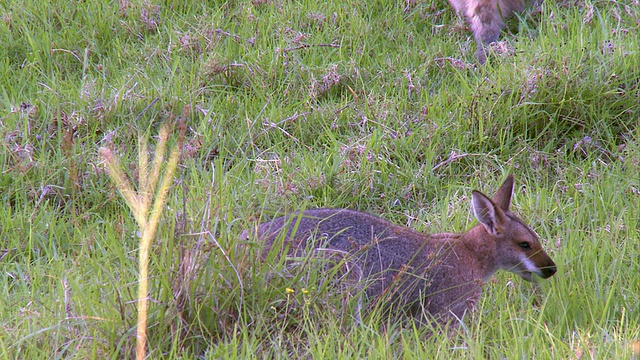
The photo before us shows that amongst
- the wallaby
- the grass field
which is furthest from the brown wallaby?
the wallaby

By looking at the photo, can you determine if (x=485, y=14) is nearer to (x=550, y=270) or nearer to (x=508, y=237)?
(x=508, y=237)

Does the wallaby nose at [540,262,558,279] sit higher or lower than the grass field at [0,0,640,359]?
lower

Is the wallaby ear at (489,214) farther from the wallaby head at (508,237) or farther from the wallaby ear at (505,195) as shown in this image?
the wallaby ear at (505,195)

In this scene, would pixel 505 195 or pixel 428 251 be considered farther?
pixel 505 195

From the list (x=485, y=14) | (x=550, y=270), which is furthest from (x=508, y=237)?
(x=485, y=14)

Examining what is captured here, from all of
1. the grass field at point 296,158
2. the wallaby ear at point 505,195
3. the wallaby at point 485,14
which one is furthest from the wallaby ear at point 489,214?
the wallaby at point 485,14

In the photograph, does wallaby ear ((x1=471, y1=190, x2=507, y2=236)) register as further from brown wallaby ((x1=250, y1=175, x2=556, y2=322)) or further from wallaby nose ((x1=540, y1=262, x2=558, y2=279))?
wallaby nose ((x1=540, y1=262, x2=558, y2=279))

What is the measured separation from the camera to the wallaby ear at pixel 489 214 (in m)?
4.57

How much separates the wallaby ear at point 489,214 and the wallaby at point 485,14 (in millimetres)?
2263

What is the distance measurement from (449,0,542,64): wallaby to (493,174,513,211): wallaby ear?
2.09m

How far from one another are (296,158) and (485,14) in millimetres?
2219

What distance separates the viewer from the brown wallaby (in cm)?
447

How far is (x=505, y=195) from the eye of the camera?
15.8ft

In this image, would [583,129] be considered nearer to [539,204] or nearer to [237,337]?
[539,204]
